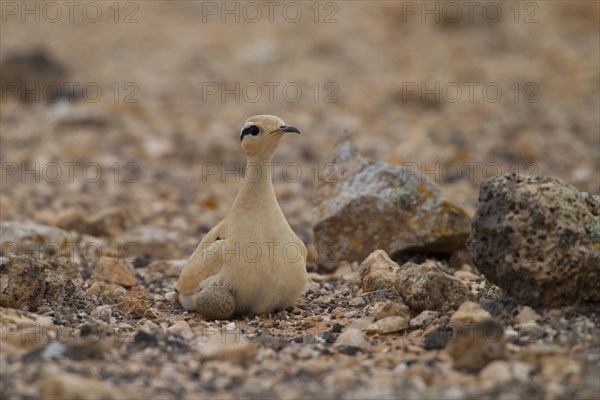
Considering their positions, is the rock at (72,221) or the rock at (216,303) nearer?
the rock at (216,303)

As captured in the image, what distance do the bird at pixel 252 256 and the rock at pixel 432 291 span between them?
1.07 metres

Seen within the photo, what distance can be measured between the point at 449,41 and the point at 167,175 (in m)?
10.1

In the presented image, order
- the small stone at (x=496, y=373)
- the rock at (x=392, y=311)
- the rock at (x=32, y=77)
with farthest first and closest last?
1. the rock at (x=32, y=77)
2. the rock at (x=392, y=311)
3. the small stone at (x=496, y=373)

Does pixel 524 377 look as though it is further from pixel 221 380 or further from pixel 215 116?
pixel 215 116

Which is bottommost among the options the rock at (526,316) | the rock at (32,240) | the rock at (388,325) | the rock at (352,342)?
the rock at (352,342)

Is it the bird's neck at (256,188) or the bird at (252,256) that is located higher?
the bird's neck at (256,188)

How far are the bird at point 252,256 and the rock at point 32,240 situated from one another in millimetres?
2928

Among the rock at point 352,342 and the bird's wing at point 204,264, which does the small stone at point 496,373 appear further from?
the bird's wing at point 204,264

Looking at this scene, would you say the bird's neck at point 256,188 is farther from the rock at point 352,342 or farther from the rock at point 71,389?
the rock at point 71,389

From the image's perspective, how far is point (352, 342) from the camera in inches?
263

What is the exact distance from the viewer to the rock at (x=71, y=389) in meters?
5.17

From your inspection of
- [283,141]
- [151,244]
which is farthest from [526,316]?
[283,141]

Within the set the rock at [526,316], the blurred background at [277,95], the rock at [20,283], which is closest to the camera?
the rock at [526,316]

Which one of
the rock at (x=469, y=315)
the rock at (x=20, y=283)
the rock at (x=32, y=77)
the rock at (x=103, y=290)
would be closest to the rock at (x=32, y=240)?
the rock at (x=103, y=290)
